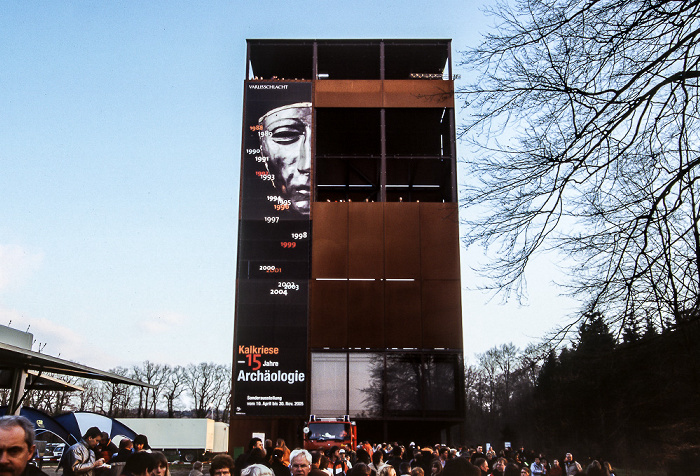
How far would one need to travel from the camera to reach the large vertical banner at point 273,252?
34.0m

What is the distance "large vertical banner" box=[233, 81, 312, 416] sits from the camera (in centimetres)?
3400

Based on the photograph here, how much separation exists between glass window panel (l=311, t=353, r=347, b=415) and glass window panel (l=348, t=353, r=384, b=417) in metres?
0.46

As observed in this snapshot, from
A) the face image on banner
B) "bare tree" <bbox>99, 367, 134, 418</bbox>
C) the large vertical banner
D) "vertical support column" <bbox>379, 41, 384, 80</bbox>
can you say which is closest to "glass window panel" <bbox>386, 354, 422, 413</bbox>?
the large vertical banner

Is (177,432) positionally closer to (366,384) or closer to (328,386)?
(328,386)

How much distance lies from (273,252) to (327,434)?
12440 millimetres

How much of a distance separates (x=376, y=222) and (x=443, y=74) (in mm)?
10279

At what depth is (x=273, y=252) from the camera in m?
36.1

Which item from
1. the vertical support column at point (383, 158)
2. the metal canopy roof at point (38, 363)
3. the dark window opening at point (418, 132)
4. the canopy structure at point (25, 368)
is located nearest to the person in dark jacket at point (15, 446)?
the metal canopy roof at point (38, 363)

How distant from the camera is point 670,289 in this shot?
23.0 ft

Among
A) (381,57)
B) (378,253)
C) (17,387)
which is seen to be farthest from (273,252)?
(17,387)

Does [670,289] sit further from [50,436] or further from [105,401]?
[105,401]

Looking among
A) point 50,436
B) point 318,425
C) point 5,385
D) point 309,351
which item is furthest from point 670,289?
point 50,436

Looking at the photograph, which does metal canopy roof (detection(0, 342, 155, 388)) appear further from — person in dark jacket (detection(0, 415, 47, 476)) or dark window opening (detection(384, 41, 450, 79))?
dark window opening (detection(384, 41, 450, 79))

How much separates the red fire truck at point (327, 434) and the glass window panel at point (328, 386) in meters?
7.68
